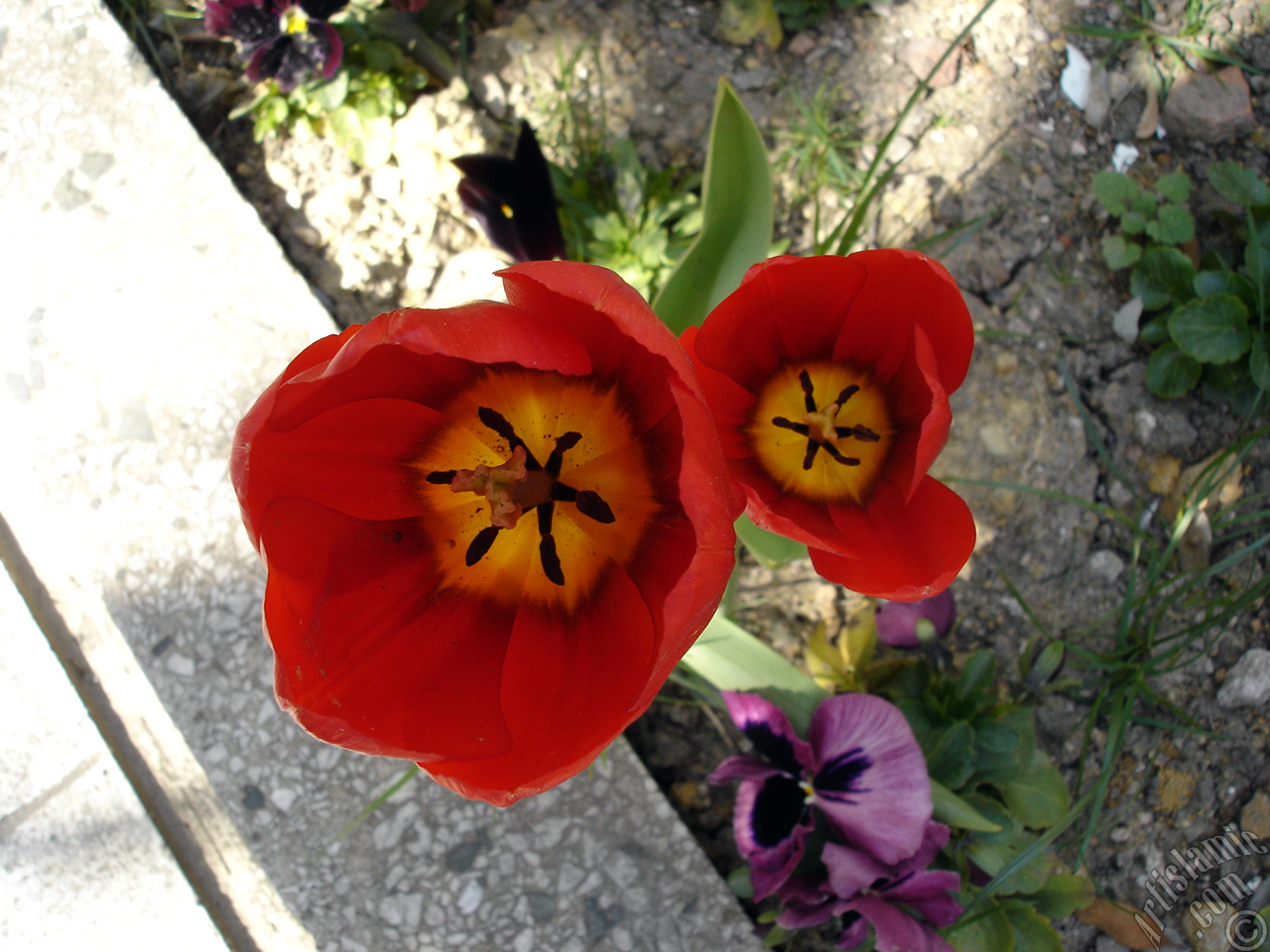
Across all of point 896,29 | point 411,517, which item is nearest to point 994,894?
point 411,517

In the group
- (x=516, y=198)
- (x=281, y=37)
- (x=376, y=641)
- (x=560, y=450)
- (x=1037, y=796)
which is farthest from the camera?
(x=281, y=37)

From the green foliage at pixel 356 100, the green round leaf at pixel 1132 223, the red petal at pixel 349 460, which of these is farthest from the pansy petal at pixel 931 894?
the green foliage at pixel 356 100

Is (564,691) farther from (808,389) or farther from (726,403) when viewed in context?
(808,389)

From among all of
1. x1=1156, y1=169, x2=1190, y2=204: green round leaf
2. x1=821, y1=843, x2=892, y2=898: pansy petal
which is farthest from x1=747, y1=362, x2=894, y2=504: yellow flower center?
x1=1156, y1=169, x2=1190, y2=204: green round leaf

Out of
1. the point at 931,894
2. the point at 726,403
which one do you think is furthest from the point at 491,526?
the point at 931,894

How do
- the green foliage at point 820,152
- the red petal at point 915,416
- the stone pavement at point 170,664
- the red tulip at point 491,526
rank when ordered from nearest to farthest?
the red tulip at point 491,526 < the red petal at point 915,416 < the stone pavement at point 170,664 < the green foliage at point 820,152

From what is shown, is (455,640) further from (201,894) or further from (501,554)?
(201,894)

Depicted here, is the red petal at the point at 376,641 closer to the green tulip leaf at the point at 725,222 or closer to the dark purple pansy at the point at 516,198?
the green tulip leaf at the point at 725,222

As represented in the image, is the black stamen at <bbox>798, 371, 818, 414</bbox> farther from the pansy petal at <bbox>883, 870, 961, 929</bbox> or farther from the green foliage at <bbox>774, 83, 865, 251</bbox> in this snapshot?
the green foliage at <bbox>774, 83, 865, 251</bbox>
